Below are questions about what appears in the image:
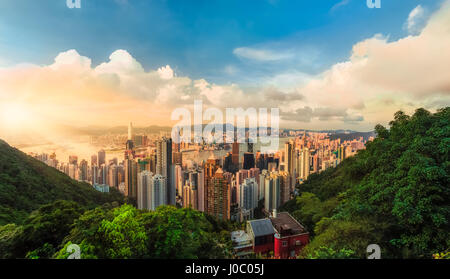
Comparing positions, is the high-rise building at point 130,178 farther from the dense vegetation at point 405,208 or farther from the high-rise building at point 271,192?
the dense vegetation at point 405,208

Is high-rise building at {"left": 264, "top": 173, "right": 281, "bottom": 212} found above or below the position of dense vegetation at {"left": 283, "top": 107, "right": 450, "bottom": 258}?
below

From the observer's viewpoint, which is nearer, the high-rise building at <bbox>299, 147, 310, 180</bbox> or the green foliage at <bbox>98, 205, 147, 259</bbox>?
the green foliage at <bbox>98, 205, 147, 259</bbox>

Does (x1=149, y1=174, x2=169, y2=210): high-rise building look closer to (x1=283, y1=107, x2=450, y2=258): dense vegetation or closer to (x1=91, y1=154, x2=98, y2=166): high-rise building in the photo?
(x1=91, y1=154, x2=98, y2=166): high-rise building

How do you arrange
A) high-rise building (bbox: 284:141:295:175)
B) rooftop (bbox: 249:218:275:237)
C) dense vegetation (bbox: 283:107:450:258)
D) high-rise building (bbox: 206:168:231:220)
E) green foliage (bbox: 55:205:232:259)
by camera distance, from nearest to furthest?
1. dense vegetation (bbox: 283:107:450:258)
2. green foliage (bbox: 55:205:232:259)
3. rooftop (bbox: 249:218:275:237)
4. high-rise building (bbox: 284:141:295:175)
5. high-rise building (bbox: 206:168:231:220)

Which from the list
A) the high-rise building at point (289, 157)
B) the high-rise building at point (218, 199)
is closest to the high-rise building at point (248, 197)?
the high-rise building at point (218, 199)

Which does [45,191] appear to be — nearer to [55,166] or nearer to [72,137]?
[55,166]

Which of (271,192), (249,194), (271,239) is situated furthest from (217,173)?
(271,239)

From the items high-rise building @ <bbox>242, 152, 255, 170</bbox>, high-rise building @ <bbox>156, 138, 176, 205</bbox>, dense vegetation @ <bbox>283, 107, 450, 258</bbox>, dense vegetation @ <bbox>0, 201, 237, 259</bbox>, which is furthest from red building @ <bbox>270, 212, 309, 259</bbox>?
high-rise building @ <bbox>156, 138, 176, 205</bbox>
